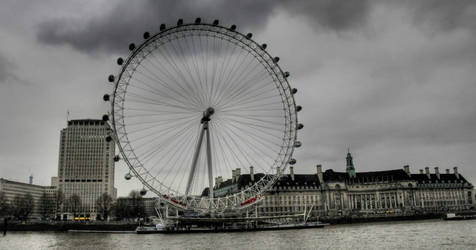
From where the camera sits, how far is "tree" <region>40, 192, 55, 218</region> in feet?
488

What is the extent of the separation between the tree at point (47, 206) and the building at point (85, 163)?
811 cm

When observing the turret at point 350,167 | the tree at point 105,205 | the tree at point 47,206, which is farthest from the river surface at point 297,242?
the tree at point 47,206

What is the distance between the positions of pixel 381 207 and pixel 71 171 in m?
117

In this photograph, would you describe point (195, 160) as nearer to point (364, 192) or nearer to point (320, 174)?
point (320, 174)

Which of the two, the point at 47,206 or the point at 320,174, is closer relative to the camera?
the point at 320,174

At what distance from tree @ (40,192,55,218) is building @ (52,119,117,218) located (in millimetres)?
8114

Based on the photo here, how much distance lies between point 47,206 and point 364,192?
111 m

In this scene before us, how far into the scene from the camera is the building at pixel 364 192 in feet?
430

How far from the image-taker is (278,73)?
6159cm

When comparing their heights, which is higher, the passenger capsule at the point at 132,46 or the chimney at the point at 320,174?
the passenger capsule at the point at 132,46

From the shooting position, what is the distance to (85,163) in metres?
176

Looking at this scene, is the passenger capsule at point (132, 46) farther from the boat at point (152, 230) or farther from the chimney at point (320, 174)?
the chimney at point (320, 174)

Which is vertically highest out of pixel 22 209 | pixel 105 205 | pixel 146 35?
pixel 146 35

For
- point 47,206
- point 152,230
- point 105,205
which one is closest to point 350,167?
point 105,205
